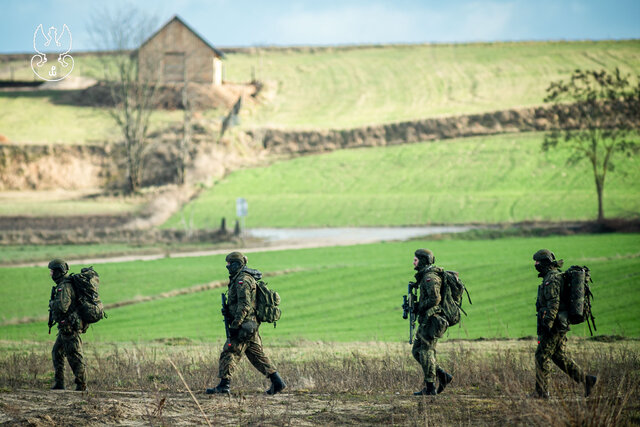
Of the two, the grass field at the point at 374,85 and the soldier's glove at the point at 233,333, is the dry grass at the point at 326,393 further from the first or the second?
the grass field at the point at 374,85

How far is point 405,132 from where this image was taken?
75625mm

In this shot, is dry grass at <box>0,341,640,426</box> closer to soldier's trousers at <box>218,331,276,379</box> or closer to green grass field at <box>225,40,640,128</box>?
soldier's trousers at <box>218,331,276,379</box>

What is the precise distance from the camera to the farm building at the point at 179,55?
81375 millimetres

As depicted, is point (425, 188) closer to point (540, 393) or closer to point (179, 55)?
point (179, 55)

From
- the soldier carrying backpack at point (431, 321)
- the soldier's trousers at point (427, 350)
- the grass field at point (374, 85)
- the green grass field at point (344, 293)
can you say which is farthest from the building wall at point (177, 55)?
the soldier's trousers at point (427, 350)

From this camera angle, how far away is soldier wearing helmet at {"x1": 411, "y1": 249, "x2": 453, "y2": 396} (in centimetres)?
1149

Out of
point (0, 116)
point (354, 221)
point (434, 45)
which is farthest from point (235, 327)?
point (434, 45)

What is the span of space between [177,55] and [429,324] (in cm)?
7776

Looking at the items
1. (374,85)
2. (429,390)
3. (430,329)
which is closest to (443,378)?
(429,390)

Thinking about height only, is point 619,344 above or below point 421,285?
below

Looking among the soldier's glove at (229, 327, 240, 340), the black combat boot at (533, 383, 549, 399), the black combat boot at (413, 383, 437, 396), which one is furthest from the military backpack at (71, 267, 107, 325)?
the black combat boot at (533, 383, 549, 399)

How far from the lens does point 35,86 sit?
96688 mm

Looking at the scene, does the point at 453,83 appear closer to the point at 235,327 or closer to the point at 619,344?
the point at 619,344

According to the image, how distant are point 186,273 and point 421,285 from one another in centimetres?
2170
